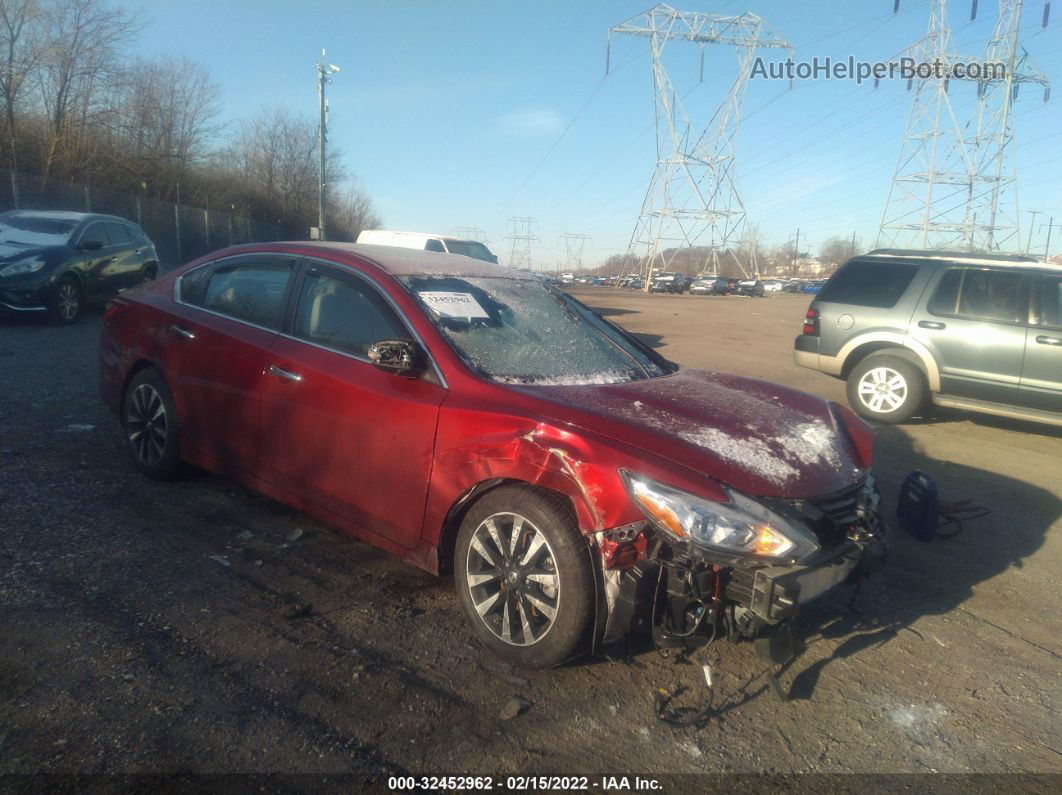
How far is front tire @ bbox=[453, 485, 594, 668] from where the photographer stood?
2.85 meters

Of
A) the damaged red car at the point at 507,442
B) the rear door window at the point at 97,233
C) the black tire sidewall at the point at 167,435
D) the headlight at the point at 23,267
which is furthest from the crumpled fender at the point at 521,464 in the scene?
the rear door window at the point at 97,233

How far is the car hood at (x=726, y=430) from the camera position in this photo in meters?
2.94

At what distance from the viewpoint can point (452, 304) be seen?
383cm

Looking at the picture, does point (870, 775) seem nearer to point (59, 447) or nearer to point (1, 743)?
point (1, 743)

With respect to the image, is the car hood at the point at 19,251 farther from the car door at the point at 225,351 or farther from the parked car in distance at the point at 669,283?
the parked car in distance at the point at 669,283

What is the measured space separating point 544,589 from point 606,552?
324mm

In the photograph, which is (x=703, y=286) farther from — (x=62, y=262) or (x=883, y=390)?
(x=62, y=262)

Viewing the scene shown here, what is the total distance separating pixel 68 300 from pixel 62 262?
555 mm

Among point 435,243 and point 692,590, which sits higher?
point 435,243

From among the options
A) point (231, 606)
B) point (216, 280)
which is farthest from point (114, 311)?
point (231, 606)

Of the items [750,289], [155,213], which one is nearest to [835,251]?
[750,289]

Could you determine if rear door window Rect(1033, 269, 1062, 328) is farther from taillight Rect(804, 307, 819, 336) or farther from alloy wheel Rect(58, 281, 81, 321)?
alloy wheel Rect(58, 281, 81, 321)

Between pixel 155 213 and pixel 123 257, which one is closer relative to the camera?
pixel 123 257

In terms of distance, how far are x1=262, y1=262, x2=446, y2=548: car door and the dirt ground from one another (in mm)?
421
